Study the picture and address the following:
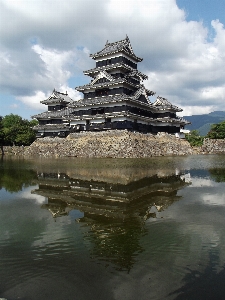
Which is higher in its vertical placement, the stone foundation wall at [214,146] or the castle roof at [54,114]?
the castle roof at [54,114]

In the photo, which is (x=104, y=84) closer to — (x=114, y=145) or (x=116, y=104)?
(x=116, y=104)

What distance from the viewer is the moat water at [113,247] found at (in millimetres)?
4359

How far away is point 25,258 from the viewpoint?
5.61 meters

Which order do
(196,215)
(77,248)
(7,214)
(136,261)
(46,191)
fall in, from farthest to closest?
(46,191), (7,214), (196,215), (77,248), (136,261)

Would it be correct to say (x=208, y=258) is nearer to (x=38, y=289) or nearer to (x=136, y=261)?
(x=136, y=261)

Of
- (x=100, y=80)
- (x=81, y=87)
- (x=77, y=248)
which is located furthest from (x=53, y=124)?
(x=77, y=248)

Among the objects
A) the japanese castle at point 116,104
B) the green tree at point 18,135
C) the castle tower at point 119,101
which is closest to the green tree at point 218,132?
the japanese castle at point 116,104

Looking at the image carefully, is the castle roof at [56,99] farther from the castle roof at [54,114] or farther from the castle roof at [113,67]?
the castle roof at [113,67]

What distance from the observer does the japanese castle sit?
133 ft

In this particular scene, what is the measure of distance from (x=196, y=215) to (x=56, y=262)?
530cm

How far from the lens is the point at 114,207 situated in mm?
9539

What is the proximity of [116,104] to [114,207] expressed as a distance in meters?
32.7

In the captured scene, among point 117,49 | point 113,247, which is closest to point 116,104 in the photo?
point 117,49

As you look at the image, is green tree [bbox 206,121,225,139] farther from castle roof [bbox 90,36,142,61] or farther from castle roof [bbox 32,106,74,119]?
castle roof [bbox 32,106,74,119]
